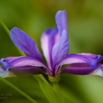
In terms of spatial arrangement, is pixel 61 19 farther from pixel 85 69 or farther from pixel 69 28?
pixel 69 28

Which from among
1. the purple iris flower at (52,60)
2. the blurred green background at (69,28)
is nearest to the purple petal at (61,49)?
the purple iris flower at (52,60)

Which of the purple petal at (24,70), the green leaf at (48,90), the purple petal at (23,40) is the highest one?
the purple petal at (23,40)

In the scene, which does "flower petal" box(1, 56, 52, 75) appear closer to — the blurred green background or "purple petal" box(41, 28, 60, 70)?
"purple petal" box(41, 28, 60, 70)

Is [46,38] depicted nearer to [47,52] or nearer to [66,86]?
[47,52]

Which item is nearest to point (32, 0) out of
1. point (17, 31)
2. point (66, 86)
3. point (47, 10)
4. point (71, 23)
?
point (47, 10)

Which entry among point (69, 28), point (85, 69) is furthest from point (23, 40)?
point (69, 28)

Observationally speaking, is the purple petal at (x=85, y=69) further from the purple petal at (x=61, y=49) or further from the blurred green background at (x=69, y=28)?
the blurred green background at (x=69, y=28)

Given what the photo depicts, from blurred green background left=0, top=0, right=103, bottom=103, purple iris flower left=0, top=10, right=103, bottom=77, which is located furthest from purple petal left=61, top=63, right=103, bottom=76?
blurred green background left=0, top=0, right=103, bottom=103

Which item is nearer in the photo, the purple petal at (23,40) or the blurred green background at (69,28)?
the purple petal at (23,40)
